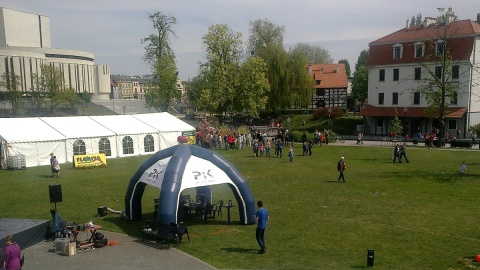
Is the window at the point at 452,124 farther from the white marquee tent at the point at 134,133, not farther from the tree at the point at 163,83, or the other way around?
the tree at the point at 163,83

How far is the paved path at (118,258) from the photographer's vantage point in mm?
11195

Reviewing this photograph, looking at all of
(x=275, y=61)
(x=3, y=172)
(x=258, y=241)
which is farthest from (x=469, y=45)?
(x=3, y=172)

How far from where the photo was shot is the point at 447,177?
23031 millimetres

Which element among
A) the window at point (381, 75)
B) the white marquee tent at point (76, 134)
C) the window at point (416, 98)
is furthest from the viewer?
the window at point (381, 75)

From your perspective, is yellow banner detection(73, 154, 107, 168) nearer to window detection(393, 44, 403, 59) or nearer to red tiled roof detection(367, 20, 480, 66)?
red tiled roof detection(367, 20, 480, 66)

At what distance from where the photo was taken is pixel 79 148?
30.0m

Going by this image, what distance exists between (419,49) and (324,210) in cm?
3561

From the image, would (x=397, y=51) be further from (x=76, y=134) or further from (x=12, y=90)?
(x=12, y=90)

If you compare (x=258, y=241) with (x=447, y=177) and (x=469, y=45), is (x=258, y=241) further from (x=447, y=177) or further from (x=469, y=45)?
(x=469, y=45)

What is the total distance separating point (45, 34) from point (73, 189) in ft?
350

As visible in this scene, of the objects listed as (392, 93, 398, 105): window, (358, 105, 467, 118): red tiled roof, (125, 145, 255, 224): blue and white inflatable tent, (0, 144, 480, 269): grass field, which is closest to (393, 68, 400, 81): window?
(392, 93, 398, 105): window

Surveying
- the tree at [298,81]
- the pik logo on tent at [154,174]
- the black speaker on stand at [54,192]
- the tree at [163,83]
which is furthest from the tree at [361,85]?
the black speaker on stand at [54,192]

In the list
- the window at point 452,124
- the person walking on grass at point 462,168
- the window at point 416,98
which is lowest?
the person walking on grass at point 462,168

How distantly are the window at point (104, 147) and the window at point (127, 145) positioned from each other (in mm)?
1249
